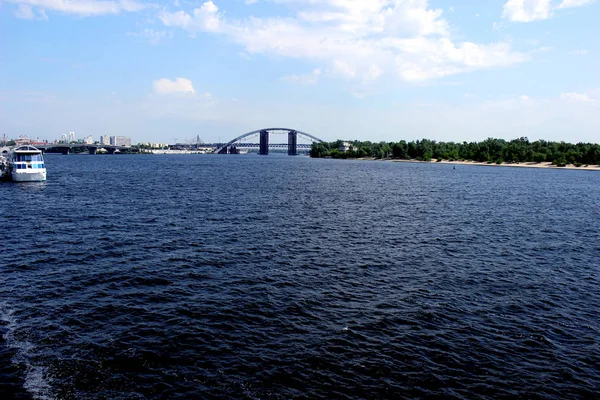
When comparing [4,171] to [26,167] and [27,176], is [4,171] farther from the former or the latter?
[27,176]

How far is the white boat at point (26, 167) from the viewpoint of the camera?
99.6 metres

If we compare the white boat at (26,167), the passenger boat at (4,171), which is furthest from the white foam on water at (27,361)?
the passenger boat at (4,171)

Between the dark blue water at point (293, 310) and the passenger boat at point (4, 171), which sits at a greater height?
the passenger boat at point (4, 171)

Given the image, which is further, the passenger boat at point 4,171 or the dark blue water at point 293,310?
the passenger boat at point 4,171

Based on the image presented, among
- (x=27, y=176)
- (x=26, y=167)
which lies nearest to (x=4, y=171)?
(x=26, y=167)

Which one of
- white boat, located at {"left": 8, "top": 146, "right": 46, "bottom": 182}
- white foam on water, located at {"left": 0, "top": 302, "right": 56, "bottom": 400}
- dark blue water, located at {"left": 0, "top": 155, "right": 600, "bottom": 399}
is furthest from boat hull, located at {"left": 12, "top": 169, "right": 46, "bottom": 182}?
white foam on water, located at {"left": 0, "top": 302, "right": 56, "bottom": 400}

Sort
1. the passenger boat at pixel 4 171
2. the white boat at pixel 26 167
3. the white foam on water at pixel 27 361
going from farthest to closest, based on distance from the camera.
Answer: the passenger boat at pixel 4 171 < the white boat at pixel 26 167 < the white foam on water at pixel 27 361

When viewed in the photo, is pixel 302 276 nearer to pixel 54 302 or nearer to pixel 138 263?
pixel 138 263

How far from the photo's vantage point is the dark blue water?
1883 cm

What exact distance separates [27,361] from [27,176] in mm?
97023

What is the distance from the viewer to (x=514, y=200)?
8638cm

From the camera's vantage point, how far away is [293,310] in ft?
86.0

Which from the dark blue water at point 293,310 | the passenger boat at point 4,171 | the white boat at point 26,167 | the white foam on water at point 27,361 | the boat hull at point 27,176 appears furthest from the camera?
the passenger boat at point 4,171

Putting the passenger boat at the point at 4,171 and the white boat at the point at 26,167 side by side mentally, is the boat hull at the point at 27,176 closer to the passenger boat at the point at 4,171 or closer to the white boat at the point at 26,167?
the white boat at the point at 26,167
